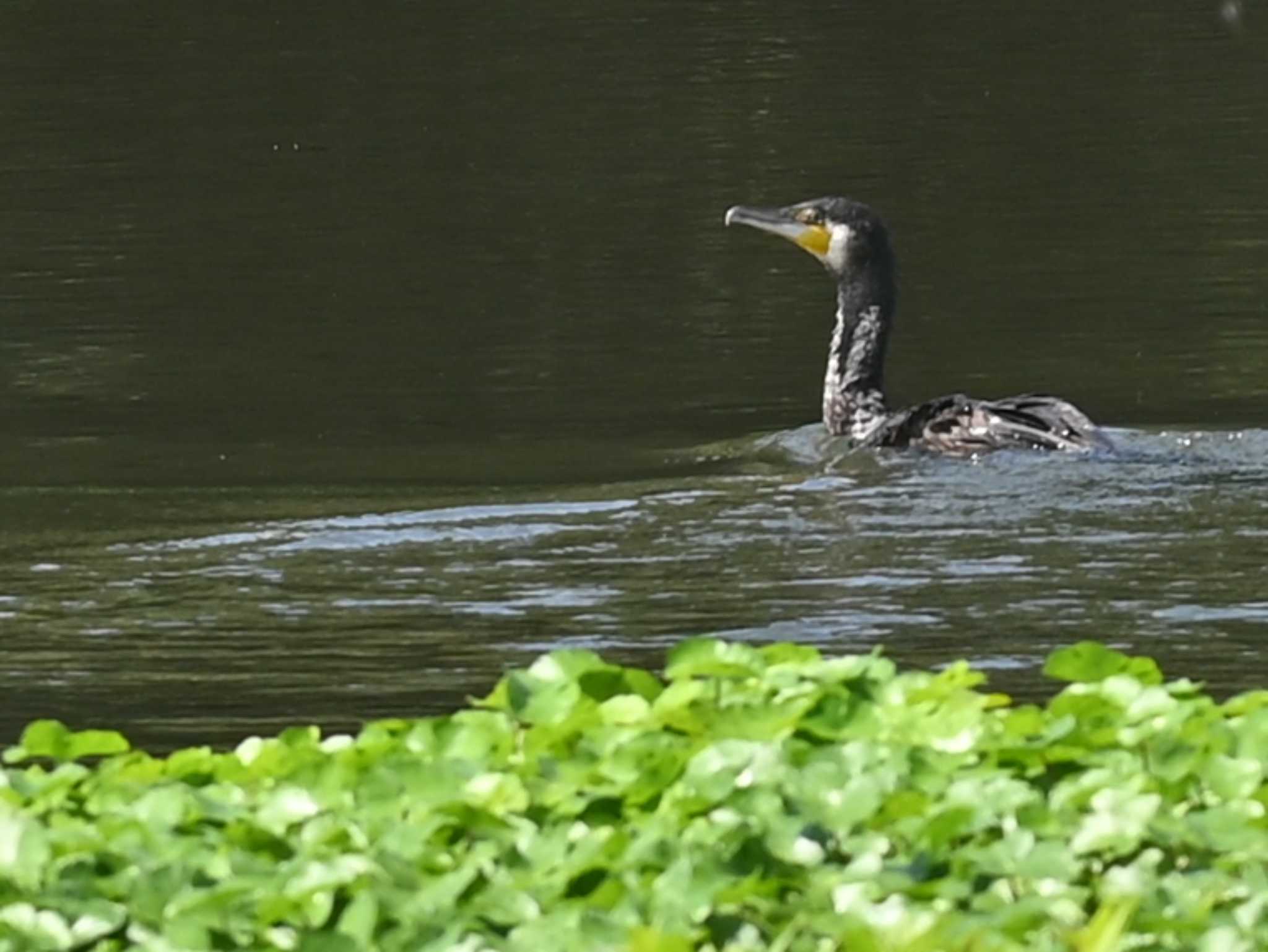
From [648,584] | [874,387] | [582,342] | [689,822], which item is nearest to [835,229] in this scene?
[874,387]

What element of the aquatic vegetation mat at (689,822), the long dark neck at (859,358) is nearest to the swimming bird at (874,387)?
the long dark neck at (859,358)

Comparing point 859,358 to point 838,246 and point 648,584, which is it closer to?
point 838,246

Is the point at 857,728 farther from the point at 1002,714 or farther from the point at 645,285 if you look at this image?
the point at 645,285

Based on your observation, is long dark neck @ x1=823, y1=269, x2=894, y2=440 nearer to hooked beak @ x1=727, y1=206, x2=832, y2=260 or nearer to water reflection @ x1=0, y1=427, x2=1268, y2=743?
hooked beak @ x1=727, y1=206, x2=832, y2=260

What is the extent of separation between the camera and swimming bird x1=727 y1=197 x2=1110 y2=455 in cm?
1233

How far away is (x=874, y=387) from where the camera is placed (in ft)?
46.9

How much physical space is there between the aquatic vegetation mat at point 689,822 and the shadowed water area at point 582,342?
2.46 meters

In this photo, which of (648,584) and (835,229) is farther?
(835,229)

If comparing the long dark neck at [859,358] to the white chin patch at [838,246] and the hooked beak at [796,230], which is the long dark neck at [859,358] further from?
the hooked beak at [796,230]

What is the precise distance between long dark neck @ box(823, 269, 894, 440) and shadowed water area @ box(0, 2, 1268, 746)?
0.27 metres

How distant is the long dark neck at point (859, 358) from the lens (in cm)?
1406

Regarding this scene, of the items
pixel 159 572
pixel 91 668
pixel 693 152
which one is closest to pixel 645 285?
pixel 693 152

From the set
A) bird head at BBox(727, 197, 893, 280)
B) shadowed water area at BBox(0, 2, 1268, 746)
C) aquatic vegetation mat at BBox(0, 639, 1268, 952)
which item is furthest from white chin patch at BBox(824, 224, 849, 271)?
aquatic vegetation mat at BBox(0, 639, 1268, 952)

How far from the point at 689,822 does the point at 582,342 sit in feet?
38.1
